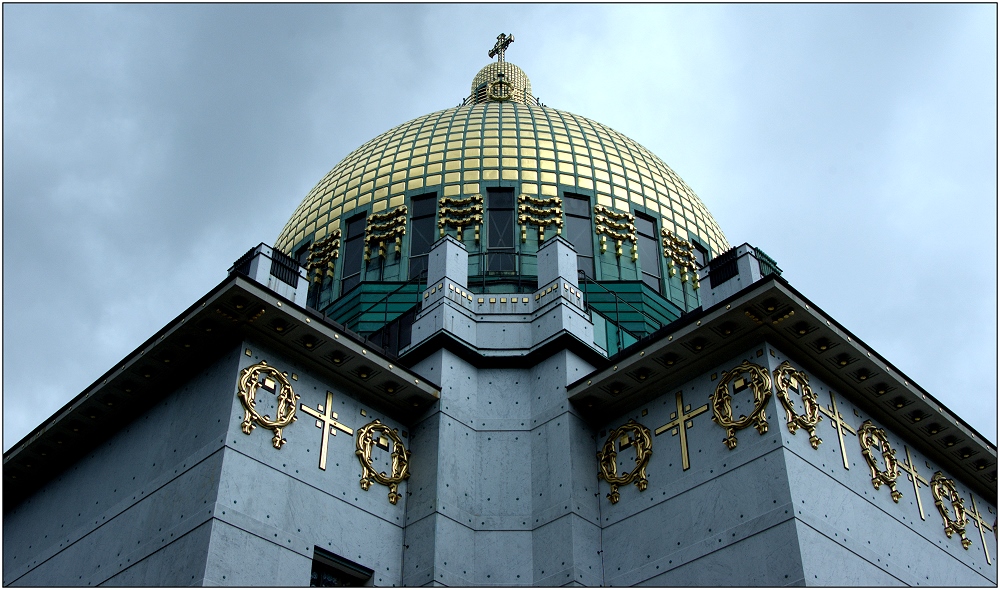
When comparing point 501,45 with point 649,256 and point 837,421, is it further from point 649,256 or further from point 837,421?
point 837,421

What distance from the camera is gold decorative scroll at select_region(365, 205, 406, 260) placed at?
27.2 m

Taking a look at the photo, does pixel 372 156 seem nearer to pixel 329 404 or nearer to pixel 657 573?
pixel 329 404

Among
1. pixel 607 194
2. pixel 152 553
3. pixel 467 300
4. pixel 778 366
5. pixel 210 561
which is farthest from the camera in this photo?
pixel 607 194

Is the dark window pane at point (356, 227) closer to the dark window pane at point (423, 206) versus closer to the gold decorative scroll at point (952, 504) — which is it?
the dark window pane at point (423, 206)

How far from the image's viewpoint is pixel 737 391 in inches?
694

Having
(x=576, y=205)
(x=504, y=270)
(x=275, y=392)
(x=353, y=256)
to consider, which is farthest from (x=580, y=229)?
(x=275, y=392)

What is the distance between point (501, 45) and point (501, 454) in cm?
2500

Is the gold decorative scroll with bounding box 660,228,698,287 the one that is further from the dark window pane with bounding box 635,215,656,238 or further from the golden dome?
the golden dome

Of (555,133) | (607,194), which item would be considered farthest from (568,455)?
(555,133)

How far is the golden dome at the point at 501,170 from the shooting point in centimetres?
2844

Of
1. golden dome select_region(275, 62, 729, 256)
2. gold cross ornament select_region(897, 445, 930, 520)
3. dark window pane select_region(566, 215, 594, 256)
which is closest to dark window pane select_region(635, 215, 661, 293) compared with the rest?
golden dome select_region(275, 62, 729, 256)

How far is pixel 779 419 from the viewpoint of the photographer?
16781mm

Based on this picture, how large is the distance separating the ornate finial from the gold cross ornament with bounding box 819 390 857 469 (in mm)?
25207

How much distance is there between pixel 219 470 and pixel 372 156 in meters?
16.1
